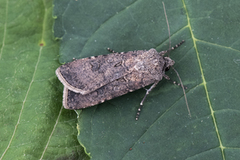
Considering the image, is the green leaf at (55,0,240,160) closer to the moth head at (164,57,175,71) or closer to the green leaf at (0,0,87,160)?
the moth head at (164,57,175,71)

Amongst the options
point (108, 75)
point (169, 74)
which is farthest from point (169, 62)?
point (108, 75)

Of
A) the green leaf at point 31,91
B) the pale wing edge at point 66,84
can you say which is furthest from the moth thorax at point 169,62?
the green leaf at point 31,91

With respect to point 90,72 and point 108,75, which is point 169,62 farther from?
point 90,72

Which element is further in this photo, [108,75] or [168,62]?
[108,75]

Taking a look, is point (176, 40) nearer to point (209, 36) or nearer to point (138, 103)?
point (209, 36)

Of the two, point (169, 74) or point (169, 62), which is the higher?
point (169, 62)

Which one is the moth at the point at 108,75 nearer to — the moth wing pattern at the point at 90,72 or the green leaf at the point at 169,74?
the moth wing pattern at the point at 90,72

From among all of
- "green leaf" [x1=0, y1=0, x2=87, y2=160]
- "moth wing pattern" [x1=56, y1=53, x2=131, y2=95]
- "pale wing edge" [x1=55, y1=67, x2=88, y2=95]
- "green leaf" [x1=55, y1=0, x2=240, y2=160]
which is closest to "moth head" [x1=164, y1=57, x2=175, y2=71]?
"green leaf" [x1=55, y1=0, x2=240, y2=160]

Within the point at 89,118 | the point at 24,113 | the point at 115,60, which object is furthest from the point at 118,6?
the point at 24,113
